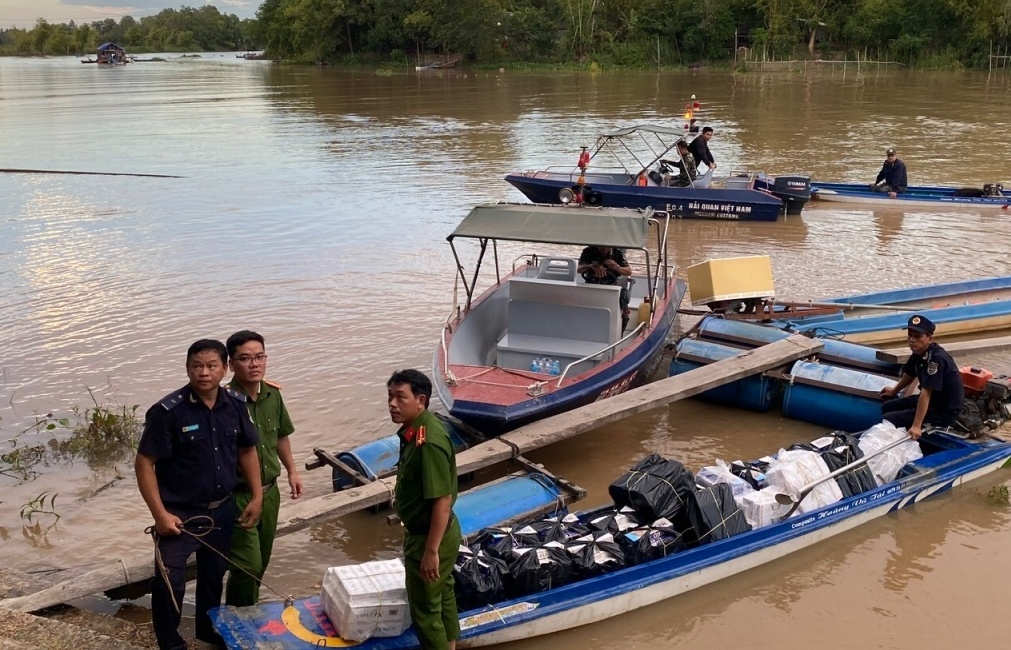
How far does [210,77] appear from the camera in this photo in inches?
2692

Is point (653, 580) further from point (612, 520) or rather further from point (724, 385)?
point (724, 385)

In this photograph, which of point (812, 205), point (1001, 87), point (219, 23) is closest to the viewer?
point (812, 205)

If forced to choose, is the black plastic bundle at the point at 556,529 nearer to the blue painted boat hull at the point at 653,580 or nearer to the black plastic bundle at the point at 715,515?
the blue painted boat hull at the point at 653,580

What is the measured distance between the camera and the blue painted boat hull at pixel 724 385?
26.3ft

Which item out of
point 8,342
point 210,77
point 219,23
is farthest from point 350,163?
point 219,23

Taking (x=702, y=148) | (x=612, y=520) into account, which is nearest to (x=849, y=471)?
(x=612, y=520)

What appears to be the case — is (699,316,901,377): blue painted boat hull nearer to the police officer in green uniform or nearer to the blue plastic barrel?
the blue plastic barrel

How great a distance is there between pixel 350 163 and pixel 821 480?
19903 millimetres

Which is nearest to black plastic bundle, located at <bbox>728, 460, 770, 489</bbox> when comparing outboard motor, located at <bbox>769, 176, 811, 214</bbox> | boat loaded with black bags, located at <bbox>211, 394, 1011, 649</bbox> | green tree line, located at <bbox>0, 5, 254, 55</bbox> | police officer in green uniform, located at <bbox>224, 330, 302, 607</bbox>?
boat loaded with black bags, located at <bbox>211, 394, 1011, 649</bbox>

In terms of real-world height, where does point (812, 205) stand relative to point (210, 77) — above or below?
below

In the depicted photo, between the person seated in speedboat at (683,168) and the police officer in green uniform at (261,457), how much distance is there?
40.9 ft

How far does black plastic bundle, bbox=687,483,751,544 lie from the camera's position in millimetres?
5238

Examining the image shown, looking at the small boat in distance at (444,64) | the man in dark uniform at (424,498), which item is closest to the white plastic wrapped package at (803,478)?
the man in dark uniform at (424,498)

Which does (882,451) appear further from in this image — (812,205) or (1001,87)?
(1001,87)
